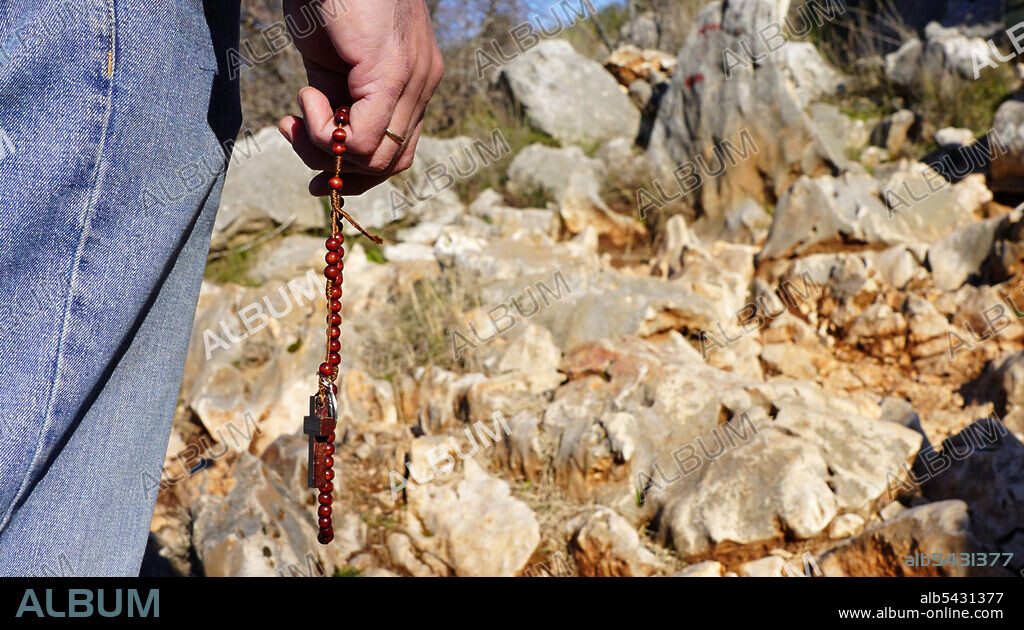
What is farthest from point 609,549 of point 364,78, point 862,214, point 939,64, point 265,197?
point 939,64

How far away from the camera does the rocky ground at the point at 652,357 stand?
108 inches

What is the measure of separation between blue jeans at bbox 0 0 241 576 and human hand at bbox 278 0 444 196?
159 mm

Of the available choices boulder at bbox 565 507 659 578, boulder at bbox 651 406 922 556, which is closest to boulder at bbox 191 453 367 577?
boulder at bbox 565 507 659 578

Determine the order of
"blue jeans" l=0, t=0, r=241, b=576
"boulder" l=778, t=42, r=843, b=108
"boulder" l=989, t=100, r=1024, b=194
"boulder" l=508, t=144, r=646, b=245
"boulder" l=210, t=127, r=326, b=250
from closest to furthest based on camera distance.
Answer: "blue jeans" l=0, t=0, r=241, b=576 < "boulder" l=989, t=100, r=1024, b=194 < "boulder" l=210, t=127, r=326, b=250 < "boulder" l=508, t=144, r=646, b=245 < "boulder" l=778, t=42, r=843, b=108

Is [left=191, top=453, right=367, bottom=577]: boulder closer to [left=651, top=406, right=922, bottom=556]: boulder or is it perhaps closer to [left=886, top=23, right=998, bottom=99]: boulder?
[left=651, top=406, right=922, bottom=556]: boulder

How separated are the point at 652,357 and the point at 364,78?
8.59ft

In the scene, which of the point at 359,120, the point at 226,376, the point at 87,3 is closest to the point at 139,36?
the point at 87,3

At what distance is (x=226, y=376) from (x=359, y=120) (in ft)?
12.5

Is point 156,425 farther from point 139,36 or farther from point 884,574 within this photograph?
point 884,574

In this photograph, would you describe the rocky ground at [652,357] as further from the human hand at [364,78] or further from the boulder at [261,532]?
the human hand at [364,78]

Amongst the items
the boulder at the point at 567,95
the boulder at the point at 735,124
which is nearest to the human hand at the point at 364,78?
the boulder at the point at 735,124

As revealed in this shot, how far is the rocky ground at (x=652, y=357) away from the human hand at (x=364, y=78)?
176 cm

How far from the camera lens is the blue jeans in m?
0.93

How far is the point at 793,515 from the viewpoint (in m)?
2.72
